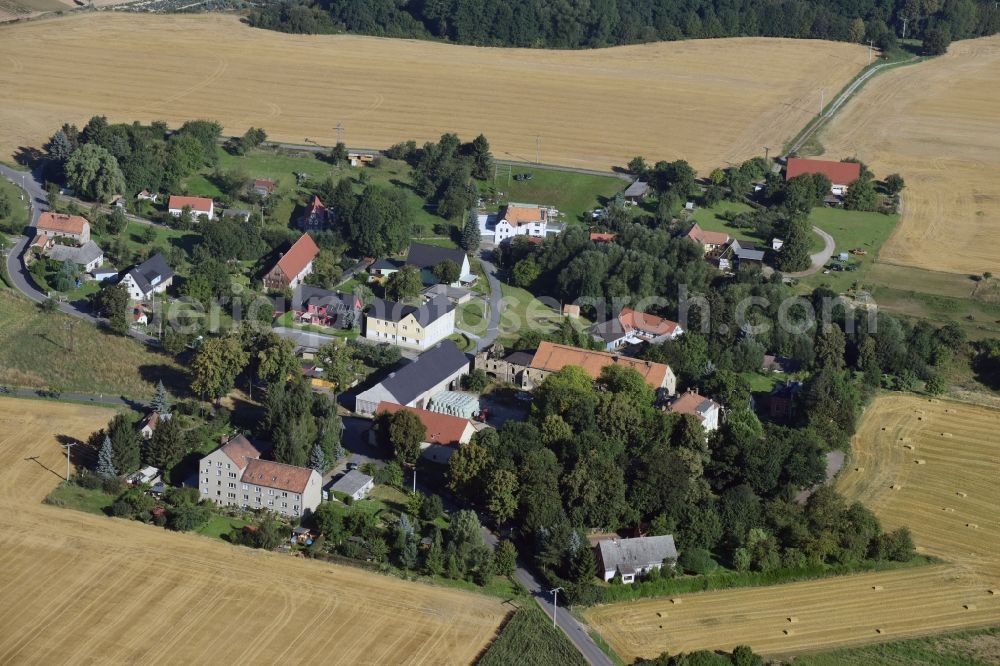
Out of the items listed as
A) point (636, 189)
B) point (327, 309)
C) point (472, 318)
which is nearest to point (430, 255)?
point (472, 318)

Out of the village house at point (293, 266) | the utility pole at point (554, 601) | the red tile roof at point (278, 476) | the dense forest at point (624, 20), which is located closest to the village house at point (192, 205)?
the village house at point (293, 266)

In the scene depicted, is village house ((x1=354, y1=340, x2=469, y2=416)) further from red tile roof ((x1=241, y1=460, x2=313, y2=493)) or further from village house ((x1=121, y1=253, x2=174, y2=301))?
village house ((x1=121, y1=253, x2=174, y2=301))

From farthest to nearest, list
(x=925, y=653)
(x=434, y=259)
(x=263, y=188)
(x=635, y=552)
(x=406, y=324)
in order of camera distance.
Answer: (x=263, y=188) → (x=434, y=259) → (x=406, y=324) → (x=635, y=552) → (x=925, y=653)

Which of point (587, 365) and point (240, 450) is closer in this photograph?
point (240, 450)

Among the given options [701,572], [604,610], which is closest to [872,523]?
[701,572]

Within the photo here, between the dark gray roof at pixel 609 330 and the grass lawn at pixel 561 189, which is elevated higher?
the grass lawn at pixel 561 189

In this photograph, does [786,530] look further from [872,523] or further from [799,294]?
[799,294]

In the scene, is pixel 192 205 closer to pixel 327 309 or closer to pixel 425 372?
pixel 327 309

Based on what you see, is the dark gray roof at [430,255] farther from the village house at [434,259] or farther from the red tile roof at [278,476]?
the red tile roof at [278,476]
